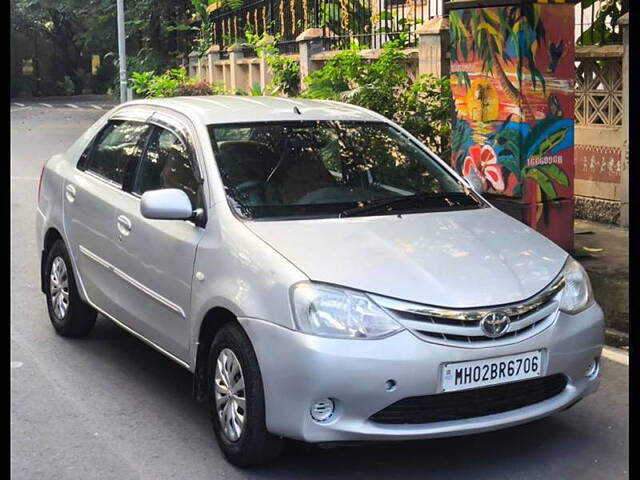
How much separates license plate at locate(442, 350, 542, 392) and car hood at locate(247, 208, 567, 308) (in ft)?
0.80

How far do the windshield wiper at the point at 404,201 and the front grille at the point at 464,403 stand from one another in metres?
1.19

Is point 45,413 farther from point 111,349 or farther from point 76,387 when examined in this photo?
point 111,349

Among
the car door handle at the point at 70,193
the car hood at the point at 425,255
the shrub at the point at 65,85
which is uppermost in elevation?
the shrub at the point at 65,85

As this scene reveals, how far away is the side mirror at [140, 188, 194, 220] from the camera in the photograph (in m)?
4.90

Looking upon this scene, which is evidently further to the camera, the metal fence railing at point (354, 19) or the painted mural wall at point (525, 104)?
the metal fence railing at point (354, 19)

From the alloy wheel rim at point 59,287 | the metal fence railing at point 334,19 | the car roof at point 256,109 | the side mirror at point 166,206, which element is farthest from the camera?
the metal fence railing at point 334,19

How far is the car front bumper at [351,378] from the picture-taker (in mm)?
4082

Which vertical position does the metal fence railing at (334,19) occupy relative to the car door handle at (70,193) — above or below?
above

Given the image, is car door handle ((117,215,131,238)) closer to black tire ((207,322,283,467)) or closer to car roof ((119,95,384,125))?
car roof ((119,95,384,125))

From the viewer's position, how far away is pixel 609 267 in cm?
846

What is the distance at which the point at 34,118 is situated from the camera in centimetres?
418

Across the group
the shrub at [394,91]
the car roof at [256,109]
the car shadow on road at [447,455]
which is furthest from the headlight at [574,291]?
the shrub at [394,91]

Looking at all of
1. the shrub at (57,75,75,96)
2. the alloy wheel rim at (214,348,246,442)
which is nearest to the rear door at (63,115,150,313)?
the shrub at (57,75,75,96)

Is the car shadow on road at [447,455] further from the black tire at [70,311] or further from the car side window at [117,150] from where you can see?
the car side window at [117,150]
